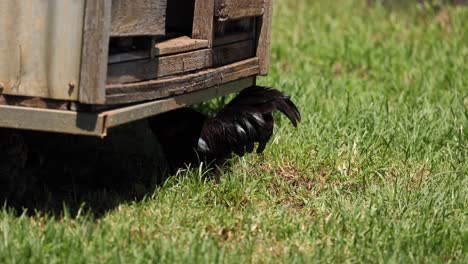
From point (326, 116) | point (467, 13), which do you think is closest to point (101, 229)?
point (326, 116)

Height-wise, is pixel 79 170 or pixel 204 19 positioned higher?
pixel 204 19

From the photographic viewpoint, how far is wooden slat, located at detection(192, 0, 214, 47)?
516 cm

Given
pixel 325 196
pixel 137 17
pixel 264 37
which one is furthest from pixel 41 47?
pixel 264 37

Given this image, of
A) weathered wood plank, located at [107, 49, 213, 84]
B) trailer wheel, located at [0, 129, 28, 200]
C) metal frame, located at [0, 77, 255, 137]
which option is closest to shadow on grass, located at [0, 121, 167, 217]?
trailer wheel, located at [0, 129, 28, 200]

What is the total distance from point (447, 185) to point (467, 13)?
475 centimetres

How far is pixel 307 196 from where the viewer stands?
5.29m

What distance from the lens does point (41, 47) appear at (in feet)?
13.7

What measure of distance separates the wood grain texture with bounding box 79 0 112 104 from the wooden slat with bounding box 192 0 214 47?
1150 millimetres

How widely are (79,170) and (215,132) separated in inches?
32.8

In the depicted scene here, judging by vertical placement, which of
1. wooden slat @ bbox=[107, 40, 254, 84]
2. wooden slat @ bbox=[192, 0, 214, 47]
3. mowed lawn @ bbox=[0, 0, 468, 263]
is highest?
wooden slat @ bbox=[192, 0, 214, 47]

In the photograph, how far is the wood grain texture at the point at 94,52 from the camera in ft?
13.3

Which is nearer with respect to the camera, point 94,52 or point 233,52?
point 94,52

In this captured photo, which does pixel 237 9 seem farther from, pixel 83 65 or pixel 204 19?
pixel 83 65

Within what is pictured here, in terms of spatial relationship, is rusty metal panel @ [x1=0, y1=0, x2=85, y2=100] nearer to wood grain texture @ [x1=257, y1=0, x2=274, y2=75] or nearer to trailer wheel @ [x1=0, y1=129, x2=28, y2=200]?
trailer wheel @ [x1=0, y1=129, x2=28, y2=200]
